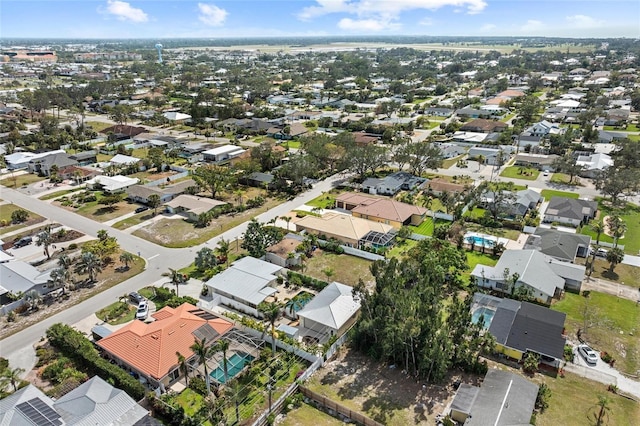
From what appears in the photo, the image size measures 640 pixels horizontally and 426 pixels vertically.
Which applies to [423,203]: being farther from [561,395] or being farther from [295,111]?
[295,111]

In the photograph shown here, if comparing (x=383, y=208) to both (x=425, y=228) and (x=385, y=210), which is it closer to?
(x=385, y=210)

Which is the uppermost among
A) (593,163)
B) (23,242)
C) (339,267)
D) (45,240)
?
(45,240)

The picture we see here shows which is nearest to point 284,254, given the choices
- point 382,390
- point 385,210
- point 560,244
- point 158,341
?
point 385,210

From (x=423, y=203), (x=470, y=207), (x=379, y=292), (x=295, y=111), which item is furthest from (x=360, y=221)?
(x=295, y=111)

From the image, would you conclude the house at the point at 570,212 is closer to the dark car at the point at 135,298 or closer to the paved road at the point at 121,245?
the paved road at the point at 121,245

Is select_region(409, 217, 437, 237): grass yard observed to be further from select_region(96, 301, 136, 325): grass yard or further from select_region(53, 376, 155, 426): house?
select_region(53, 376, 155, 426): house

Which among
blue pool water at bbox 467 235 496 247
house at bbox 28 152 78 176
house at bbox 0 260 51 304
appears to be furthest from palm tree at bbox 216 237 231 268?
house at bbox 28 152 78 176
